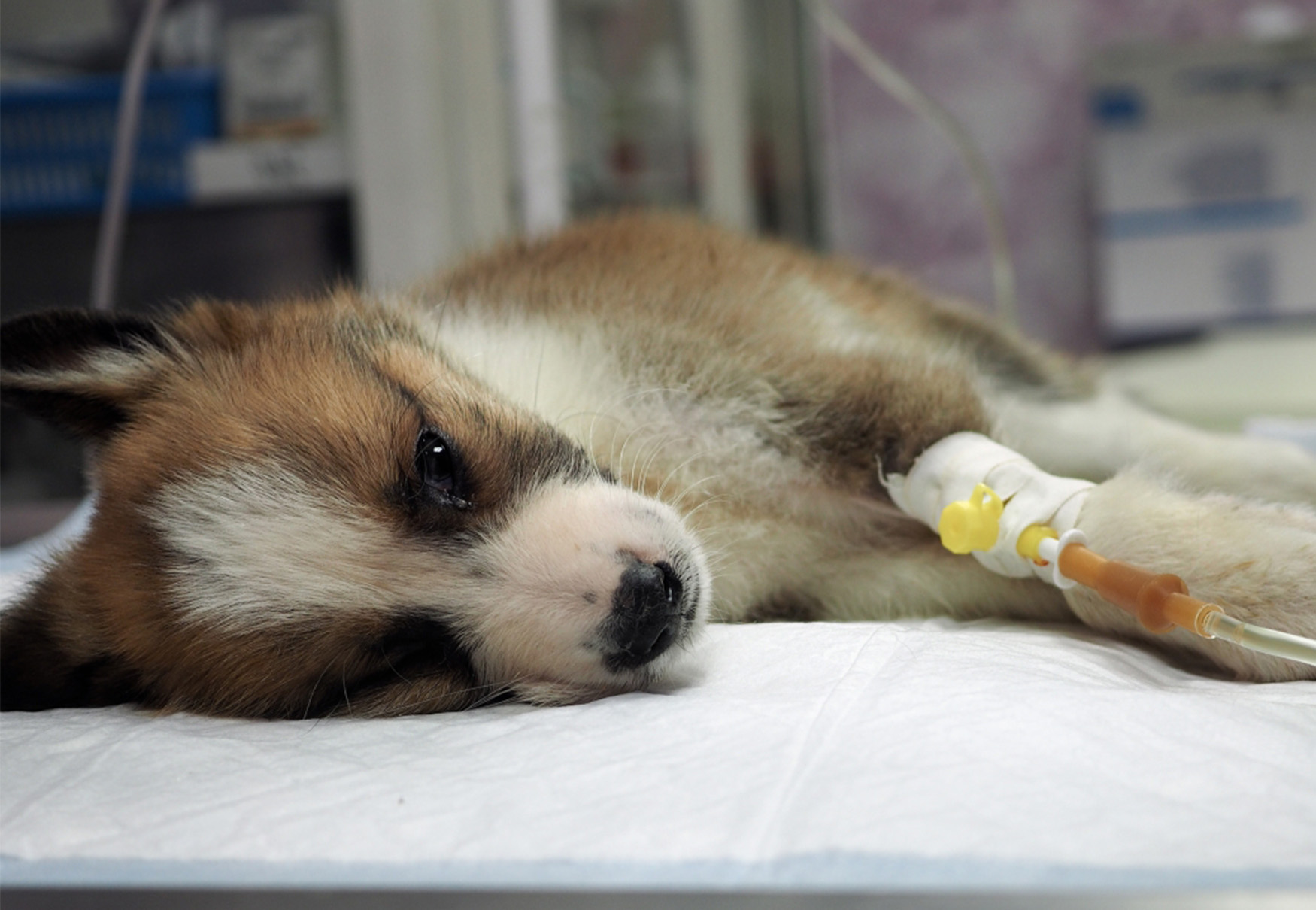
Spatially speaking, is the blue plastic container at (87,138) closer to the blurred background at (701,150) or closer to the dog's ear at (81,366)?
the blurred background at (701,150)

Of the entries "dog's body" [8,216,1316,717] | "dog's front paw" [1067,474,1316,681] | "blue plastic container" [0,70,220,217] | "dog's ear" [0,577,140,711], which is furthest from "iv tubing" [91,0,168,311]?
"dog's front paw" [1067,474,1316,681]

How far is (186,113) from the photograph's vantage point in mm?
2373

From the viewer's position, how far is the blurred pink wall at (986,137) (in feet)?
14.7

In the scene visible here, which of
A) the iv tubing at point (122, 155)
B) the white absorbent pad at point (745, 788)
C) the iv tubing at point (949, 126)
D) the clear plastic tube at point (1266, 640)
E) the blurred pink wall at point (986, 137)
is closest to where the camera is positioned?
the white absorbent pad at point (745, 788)

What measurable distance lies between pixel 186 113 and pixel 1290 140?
3.70 metres

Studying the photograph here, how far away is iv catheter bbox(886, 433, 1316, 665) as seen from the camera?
0.88 metres

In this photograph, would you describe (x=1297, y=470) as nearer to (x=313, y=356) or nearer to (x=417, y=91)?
(x=313, y=356)

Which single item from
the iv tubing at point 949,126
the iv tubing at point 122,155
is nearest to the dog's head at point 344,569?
the iv tubing at point 122,155

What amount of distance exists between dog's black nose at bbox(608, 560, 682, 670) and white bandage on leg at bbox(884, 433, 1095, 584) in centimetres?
32

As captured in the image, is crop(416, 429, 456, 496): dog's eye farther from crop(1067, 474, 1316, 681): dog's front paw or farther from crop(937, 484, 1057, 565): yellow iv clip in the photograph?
crop(1067, 474, 1316, 681): dog's front paw

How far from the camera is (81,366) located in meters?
1.20

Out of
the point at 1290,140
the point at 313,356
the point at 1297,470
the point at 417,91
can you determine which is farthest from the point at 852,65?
the point at 313,356

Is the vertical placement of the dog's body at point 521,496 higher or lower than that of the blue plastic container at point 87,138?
lower

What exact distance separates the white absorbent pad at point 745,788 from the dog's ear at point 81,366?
392mm
